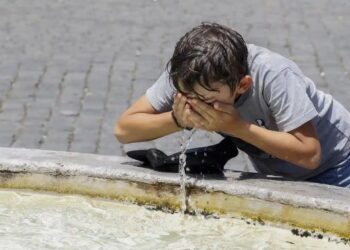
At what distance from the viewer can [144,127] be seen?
339 centimetres

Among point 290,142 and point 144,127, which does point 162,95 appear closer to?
point 144,127

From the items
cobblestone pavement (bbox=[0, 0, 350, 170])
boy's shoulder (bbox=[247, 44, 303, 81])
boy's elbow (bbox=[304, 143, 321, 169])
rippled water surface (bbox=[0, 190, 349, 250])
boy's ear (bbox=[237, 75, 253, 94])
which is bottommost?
cobblestone pavement (bbox=[0, 0, 350, 170])

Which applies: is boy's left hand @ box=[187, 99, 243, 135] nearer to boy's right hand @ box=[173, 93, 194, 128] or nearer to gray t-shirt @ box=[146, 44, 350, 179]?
boy's right hand @ box=[173, 93, 194, 128]

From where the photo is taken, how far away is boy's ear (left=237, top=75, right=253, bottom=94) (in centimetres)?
311

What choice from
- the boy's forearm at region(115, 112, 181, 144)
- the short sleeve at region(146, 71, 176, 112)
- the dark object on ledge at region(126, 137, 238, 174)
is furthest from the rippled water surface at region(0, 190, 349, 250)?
the short sleeve at region(146, 71, 176, 112)

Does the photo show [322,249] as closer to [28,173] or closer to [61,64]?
[28,173]

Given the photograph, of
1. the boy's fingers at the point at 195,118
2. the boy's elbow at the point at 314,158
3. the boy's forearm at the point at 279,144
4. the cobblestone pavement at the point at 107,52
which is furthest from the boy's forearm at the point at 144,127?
the cobblestone pavement at the point at 107,52

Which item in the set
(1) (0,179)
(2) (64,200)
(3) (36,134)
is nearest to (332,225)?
(2) (64,200)

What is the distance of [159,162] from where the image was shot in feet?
11.0

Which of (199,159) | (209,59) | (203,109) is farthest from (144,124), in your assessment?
(209,59)

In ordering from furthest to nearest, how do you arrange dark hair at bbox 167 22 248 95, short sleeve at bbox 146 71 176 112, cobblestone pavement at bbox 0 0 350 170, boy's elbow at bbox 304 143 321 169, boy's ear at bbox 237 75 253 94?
cobblestone pavement at bbox 0 0 350 170, short sleeve at bbox 146 71 176 112, boy's elbow at bbox 304 143 321 169, boy's ear at bbox 237 75 253 94, dark hair at bbox 167 22 248 95

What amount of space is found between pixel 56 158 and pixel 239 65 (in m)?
0.77

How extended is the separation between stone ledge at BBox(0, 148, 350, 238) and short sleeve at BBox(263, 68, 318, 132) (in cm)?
22

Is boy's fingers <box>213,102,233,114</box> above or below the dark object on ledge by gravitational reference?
above
